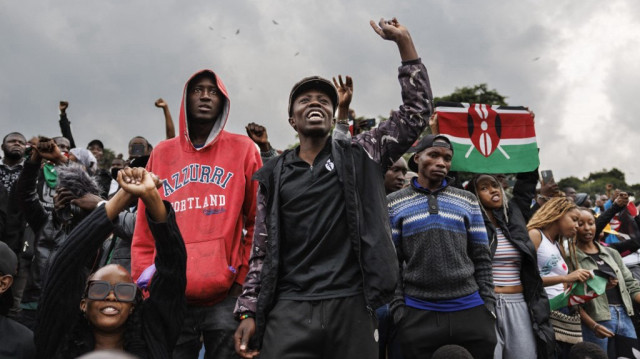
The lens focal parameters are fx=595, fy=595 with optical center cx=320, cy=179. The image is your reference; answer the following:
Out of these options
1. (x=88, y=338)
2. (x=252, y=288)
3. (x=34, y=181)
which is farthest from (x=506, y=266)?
(x=34, y=181)

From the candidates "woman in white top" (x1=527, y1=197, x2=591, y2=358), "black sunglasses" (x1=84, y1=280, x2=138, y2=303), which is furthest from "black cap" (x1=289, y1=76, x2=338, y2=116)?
"woman in white top" (x1=527, y1=197, x2=591, y2=358)

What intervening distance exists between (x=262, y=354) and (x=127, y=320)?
76cm

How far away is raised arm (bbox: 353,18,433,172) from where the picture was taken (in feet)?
10.9

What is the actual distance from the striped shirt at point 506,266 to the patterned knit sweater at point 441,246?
612mm

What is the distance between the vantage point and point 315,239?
10.4 ft

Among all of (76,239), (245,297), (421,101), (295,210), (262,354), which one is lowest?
(262,354)

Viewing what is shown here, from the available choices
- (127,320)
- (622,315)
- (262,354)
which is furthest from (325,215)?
(622,315)

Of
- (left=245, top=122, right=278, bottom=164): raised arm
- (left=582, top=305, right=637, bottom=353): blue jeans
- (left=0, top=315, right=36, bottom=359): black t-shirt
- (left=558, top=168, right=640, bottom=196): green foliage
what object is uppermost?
(left=558, top=168, right=640, bottom=196): green foliage

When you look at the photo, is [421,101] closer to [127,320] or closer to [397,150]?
[397,150]

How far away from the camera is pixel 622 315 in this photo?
21.8ft

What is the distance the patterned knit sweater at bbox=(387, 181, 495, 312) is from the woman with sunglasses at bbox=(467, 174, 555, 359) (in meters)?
0.61

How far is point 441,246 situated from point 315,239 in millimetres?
1448

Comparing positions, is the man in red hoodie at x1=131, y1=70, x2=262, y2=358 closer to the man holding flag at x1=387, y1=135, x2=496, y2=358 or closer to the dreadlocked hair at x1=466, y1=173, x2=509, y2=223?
the man holding flag at x1=387, y1=135, x2=496, y2=358

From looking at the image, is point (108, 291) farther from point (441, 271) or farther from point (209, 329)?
point (441, 271)
